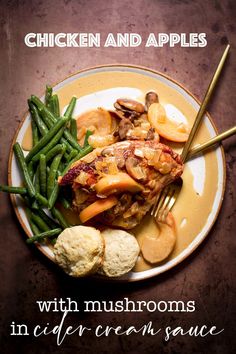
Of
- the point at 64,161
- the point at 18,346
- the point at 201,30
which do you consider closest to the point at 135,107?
the point at 64,161

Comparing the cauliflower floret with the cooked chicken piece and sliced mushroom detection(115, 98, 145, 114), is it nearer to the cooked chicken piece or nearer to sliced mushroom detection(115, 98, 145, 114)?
the cooked chicken piece

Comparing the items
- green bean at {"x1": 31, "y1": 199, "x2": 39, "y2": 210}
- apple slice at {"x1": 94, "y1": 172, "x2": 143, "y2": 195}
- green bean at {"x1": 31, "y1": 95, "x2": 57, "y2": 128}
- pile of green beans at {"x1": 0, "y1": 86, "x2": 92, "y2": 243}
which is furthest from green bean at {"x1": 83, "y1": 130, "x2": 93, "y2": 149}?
green bean at {"x1": 31, "y1": 199, "x2": 39, "y2": 210}

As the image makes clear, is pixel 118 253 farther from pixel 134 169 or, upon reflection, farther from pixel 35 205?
pixel 35 205

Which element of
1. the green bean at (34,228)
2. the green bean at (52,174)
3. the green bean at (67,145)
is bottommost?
the green bean at (34,228)

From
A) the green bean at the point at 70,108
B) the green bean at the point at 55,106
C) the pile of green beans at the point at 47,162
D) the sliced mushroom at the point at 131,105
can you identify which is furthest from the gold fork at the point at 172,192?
the green bean at the point at 55,106

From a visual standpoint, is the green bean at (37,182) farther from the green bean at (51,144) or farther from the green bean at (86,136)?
the green bean at (86,136)
